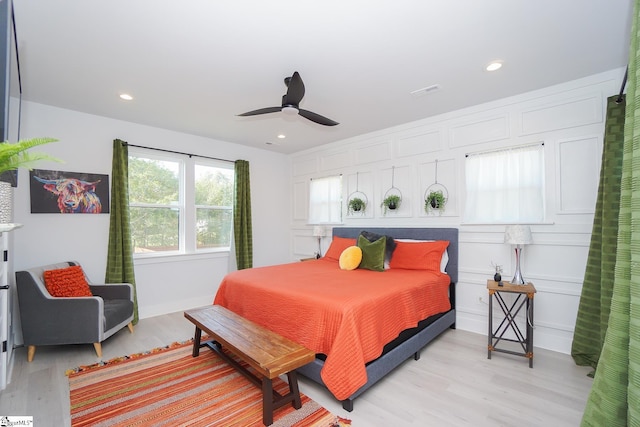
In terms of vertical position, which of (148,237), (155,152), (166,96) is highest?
(166,96)

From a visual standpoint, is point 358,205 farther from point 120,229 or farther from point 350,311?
point 120,229

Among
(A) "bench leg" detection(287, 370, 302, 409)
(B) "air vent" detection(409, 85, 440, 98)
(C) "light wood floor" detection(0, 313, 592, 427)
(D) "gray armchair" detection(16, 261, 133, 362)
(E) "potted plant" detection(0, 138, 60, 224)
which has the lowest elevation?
(C) "light wood floor" detection(0, 313, 592, 427)

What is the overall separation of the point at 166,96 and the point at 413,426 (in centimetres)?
375

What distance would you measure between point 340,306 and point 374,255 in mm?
1520

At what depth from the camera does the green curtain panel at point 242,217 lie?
5.00 metres

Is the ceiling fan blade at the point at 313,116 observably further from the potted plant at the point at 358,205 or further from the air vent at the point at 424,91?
the potted plant at the point at 358,205

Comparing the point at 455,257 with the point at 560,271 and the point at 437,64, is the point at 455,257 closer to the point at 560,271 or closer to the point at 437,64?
the point at 560,271

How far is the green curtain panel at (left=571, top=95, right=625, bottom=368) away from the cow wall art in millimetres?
5338

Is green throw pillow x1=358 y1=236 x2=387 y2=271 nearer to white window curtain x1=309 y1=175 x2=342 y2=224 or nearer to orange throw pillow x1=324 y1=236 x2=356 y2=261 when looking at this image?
orange throw pillow x1=324 y1=236 x2=356 y2=261

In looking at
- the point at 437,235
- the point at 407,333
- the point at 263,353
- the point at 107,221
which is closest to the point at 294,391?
the point at 263,353

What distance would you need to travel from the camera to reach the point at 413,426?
191cm

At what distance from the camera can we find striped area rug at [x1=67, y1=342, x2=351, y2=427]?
1.98m

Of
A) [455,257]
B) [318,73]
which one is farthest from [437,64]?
[455,257]

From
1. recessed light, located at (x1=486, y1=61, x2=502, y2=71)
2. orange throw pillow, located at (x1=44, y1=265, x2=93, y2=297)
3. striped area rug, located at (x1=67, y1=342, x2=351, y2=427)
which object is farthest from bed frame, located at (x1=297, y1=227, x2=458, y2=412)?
orange throw pillow, located at (x1=44, y1=265, x2=93, y2=297)
